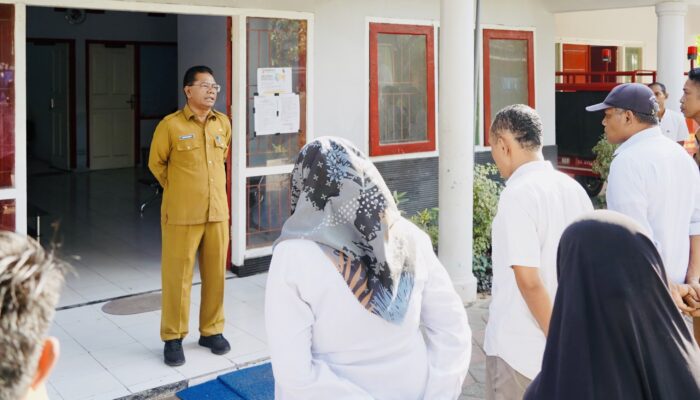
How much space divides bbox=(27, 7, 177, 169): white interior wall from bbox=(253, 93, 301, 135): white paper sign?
771 cm

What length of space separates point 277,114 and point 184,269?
8.46 feet

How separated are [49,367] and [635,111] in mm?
3085

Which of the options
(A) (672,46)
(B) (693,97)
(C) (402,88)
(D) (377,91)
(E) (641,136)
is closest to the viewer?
(E) (641,136)

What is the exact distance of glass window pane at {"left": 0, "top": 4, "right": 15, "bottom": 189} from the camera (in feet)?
17.9

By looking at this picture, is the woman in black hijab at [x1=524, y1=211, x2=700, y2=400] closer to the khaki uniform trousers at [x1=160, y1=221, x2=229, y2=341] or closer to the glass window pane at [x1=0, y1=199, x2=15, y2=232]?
the khaki uniform trousers at [x1=160, y1=221, x2=229, y2=341]

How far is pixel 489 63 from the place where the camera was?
29.9ft

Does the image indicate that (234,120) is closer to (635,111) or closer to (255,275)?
(255,275)

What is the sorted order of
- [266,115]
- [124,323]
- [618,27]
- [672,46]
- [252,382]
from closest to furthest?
[252,382], [124,323], [266,115], [672,46], [618,27]

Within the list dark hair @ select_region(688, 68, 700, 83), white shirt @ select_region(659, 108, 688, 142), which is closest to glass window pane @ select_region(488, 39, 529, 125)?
white shirt @ select_region(659, 108, 688, 142)

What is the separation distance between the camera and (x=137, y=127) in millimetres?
14180

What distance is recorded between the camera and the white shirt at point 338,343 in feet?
7.18

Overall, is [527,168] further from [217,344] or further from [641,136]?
[217,344]

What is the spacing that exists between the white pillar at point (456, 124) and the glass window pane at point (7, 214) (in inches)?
134

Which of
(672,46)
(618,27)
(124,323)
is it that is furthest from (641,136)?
(618,27)
